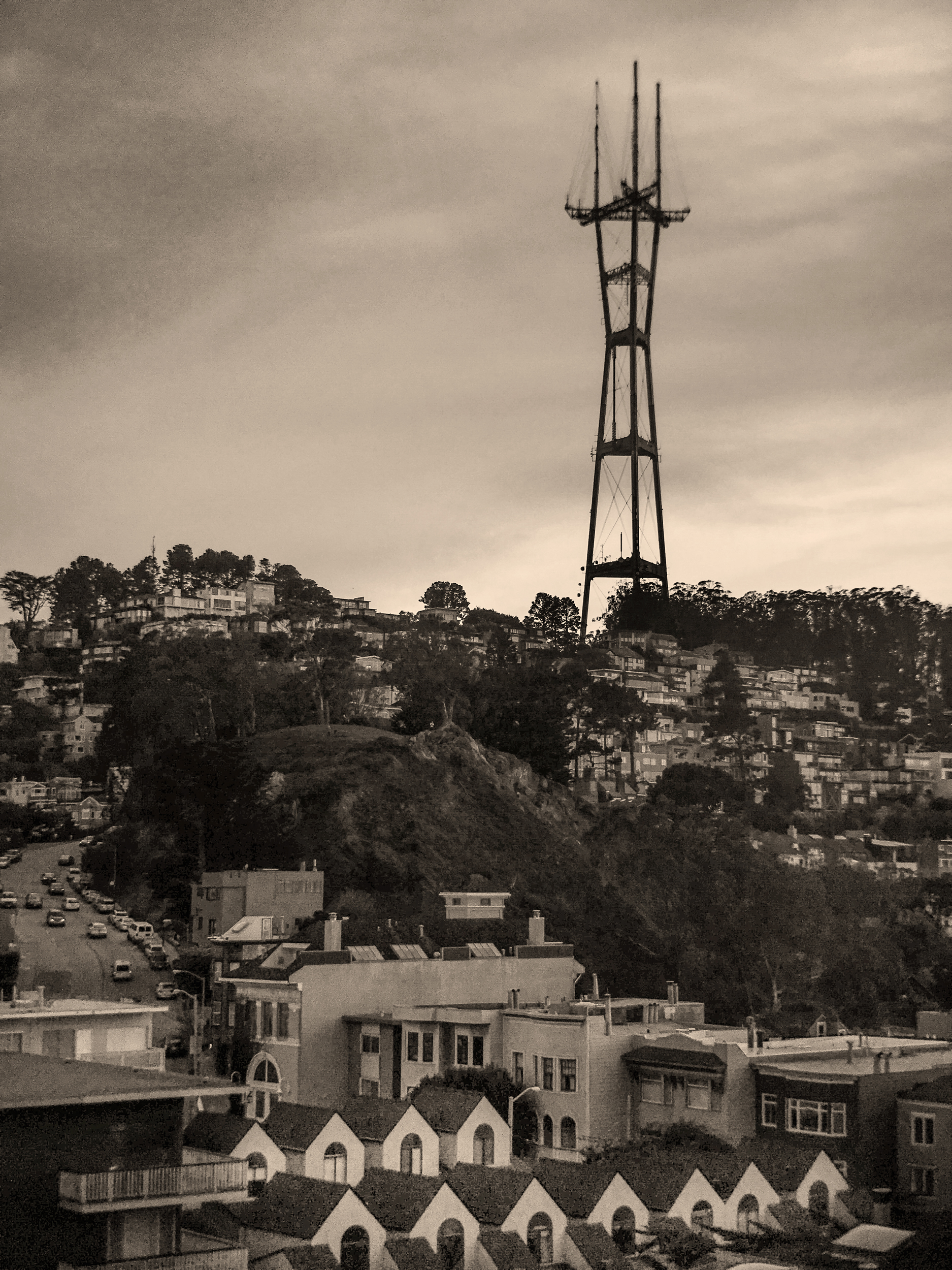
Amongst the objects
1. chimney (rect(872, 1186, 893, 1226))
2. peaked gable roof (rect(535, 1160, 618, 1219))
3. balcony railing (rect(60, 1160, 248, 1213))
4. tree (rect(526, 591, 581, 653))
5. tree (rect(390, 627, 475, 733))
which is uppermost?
tree (rect(526, 591, 581, 653))

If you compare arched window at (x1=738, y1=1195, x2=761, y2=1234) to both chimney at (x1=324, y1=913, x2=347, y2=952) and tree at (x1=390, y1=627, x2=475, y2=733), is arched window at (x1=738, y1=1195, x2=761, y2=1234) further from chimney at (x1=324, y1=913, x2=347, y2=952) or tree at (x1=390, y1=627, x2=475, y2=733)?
tree at (x1=390, y1=627, x2=475, y2=733)

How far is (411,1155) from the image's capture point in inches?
1162

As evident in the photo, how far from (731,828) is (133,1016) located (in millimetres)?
53714

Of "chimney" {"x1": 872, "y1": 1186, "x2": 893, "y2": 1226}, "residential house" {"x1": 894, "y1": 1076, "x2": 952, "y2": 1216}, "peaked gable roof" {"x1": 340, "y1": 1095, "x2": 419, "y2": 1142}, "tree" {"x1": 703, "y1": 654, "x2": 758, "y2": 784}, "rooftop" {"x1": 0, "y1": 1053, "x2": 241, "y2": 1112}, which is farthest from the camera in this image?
"tree" {"x1": 703, "y1": 654, "x2": 758, "y2": 784}

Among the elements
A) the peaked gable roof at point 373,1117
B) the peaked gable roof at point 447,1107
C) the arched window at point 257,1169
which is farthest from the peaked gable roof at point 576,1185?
the arched window at point 257,1169

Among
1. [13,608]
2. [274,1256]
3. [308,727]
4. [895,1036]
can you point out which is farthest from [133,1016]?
[13,608]

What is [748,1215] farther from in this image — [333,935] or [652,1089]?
[333,935]

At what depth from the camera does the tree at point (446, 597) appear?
126812 mm

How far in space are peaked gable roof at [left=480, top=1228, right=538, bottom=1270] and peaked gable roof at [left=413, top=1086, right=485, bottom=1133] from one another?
4.59 meters

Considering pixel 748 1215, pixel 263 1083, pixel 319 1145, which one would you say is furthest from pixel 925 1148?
pixel 263 1083

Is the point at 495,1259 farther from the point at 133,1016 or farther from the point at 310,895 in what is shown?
the point at 310,895

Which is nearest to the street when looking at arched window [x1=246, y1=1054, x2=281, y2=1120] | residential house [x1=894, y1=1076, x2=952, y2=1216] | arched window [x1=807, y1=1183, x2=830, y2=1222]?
arched window [x1=246, y1=1054, x2=281, y2=1120]

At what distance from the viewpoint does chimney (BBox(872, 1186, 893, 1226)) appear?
94.9 ft

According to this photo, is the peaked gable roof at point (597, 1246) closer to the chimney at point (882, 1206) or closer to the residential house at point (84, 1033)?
the chimney at point (882, 1206)
